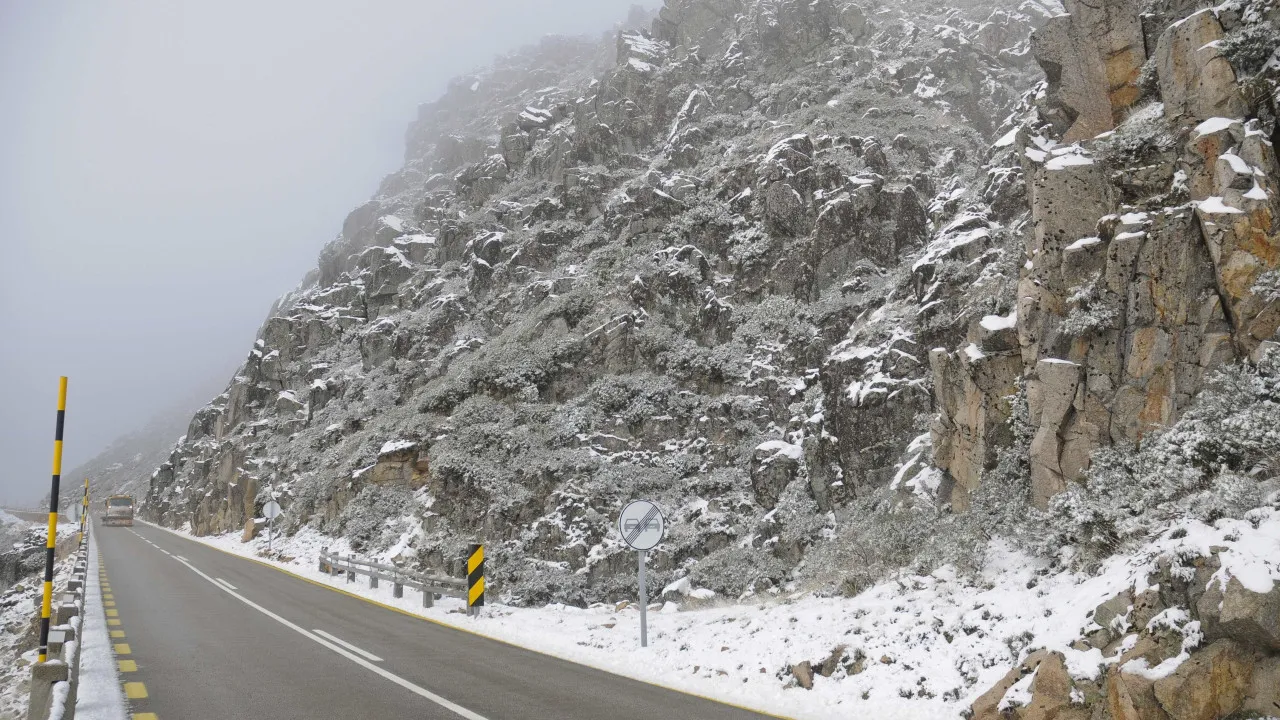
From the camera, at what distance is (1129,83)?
14.1 m

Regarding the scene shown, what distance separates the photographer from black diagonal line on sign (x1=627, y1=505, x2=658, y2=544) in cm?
1098

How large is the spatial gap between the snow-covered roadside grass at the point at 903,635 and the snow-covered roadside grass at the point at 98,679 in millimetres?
5626

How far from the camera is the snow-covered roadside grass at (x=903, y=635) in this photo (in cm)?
682

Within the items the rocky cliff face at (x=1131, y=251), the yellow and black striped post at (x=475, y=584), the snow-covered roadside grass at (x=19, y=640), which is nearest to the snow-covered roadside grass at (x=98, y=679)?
the snow-covered roadside grass at (x=19, y=640)

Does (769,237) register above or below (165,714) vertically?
above

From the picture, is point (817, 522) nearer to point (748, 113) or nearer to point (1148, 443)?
point (1148, 443)

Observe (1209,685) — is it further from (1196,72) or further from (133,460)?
(133,460)

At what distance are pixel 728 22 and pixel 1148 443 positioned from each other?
5141 cm

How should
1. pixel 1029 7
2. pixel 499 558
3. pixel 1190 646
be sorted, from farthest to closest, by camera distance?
pixel 1029 7
pixel 499 558
pixel 1190 646

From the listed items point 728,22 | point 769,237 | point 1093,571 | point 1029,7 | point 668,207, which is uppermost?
point 728,22

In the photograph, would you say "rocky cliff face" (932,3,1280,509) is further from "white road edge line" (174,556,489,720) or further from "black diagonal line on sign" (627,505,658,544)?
"white road edge line" (174,556,489,720)

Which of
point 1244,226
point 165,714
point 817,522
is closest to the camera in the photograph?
point 165,714

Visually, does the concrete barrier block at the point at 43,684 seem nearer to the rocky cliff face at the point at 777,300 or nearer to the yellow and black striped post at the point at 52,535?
the yellow and black striped post at the point at 52,535

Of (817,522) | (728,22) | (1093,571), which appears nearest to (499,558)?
(817,522)
